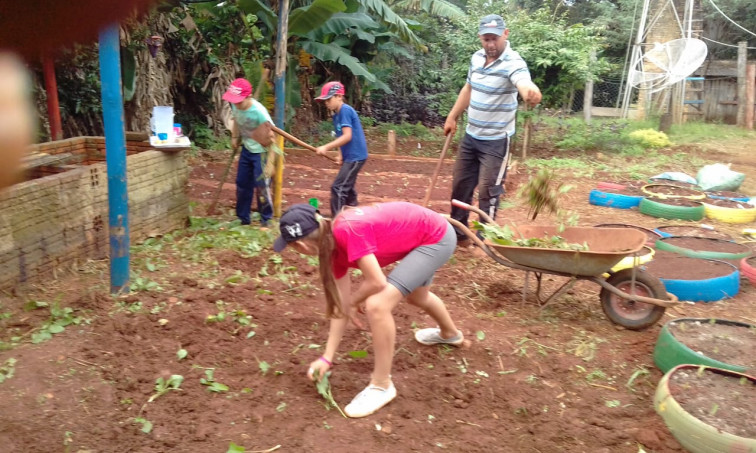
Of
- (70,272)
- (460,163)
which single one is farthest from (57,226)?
(460,163)

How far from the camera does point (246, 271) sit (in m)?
5.37

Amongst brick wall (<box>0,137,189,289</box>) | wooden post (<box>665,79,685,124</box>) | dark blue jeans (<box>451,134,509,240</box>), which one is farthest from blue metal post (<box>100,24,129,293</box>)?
wooden post (<box>665,79,685,124</box>)

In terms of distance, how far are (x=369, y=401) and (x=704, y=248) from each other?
168 inches

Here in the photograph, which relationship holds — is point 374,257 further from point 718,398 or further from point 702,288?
point 702,288

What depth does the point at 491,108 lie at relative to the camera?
5.68 m

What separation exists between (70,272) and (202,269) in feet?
3.34

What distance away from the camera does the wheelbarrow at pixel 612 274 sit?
418 centimetres

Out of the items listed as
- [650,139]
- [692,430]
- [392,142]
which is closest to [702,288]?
[692,430]

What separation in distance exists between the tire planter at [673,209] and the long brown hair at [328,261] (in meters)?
5.70

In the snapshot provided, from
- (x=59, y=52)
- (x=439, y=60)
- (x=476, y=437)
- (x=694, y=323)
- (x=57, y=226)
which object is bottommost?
(x=476, y=437)

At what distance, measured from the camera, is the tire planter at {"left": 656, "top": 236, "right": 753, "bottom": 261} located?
5.82 metres

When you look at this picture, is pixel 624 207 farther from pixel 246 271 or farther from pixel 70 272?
pixel 70 272

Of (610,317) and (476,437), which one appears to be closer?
(476,437)

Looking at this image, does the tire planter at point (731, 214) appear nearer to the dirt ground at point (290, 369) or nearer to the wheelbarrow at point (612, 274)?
the dirt ground at point (290, 369)
